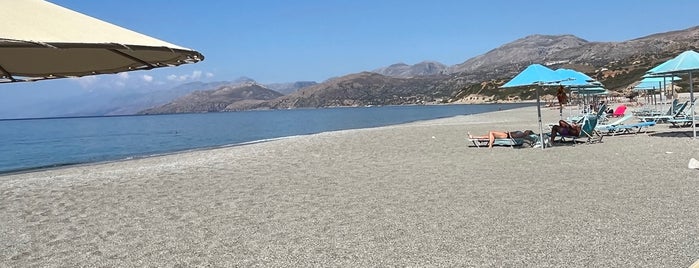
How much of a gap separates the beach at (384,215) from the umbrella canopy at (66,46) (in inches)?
93.1

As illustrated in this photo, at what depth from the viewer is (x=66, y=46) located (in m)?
2.04

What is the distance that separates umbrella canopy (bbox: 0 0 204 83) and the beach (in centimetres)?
236

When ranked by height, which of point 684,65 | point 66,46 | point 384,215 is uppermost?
point 66,46

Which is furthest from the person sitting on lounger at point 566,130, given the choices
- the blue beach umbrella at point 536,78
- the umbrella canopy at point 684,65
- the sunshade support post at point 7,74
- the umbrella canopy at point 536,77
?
the sunshade support post at point 7,74

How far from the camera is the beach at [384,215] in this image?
16.6 feet

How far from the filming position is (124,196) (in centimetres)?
981

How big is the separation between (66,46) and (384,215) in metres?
5.21

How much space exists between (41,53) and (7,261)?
358 cm

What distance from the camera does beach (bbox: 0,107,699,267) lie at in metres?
5.07

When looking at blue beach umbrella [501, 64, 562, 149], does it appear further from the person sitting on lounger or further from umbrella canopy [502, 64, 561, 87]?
the person sitting on lounger

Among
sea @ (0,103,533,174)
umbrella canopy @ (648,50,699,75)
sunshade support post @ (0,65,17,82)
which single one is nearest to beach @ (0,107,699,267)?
umbrella canopy @ (648,50,699,75)

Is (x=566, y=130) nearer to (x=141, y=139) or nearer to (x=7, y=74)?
(x=7, y=74)

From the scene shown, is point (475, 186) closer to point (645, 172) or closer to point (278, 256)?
point (645, 172)

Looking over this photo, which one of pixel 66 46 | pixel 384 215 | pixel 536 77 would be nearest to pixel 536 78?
pixel 536 77
